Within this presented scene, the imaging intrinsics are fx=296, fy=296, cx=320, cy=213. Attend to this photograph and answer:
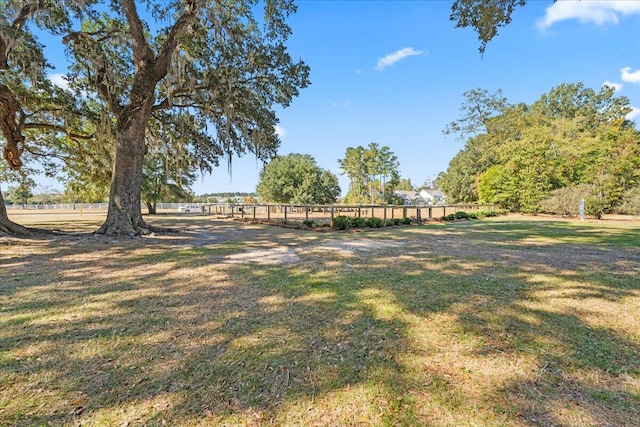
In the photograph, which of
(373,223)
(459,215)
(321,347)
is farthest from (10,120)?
(459,215)

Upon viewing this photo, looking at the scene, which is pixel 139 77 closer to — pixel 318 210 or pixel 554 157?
pixel 318 210

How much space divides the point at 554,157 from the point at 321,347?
82.3 feet

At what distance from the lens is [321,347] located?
231 cm

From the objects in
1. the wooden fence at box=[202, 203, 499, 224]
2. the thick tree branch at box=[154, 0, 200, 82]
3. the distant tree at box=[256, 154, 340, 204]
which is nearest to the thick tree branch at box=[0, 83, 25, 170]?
the thick tree branch at box=[154, 0, 200, 82]

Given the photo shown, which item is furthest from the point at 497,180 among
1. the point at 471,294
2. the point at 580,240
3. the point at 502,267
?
the point at 471,294

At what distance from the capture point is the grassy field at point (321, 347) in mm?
1651

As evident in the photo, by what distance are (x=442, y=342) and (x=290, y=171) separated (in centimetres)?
3461

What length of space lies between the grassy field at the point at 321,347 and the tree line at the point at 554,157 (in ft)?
54.5

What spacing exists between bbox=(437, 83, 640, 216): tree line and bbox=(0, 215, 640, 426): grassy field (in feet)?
54.5

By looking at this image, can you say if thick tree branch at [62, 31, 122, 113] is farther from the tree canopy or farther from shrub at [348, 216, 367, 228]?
shrub at [348, 216, 367, 228]

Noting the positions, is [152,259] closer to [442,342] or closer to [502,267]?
[442,342]

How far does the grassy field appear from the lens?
65.0 inches

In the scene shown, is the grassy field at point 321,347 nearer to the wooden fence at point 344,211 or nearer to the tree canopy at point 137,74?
the tree canopy at point 137,74

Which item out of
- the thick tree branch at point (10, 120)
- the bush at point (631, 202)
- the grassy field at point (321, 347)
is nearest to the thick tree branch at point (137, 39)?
the thick tree branch at point (10, 120)
